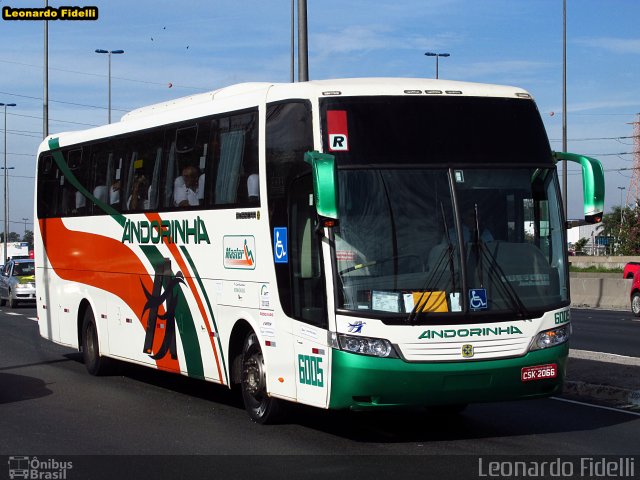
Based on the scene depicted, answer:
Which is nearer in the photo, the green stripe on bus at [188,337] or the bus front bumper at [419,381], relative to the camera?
the bus front bumper at [419,381]

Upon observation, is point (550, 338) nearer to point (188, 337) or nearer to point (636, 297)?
point (188, 337)

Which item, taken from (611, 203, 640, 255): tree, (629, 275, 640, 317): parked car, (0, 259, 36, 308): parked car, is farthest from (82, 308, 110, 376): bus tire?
(611, 203, 640, 255): tree

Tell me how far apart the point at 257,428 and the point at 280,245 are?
1.89 meters

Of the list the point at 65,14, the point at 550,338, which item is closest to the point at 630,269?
the point at 65,14

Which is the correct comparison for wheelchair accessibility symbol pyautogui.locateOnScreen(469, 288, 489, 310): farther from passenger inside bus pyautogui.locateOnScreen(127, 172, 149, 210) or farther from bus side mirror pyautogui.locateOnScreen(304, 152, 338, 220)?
passenger inside bus pyautogui.locateOnScreen(127, 172, 149, 210)

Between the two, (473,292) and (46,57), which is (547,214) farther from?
(46,57)

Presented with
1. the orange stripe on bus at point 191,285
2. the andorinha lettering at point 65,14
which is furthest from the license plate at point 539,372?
the andorinha lettering at point 65,14

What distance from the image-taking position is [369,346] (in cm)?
977

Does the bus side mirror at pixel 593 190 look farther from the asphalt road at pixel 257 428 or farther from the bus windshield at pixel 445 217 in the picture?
the asphalt road at pixel 257 428

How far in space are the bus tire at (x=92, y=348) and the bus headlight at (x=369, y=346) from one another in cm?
743

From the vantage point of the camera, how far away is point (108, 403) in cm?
1342

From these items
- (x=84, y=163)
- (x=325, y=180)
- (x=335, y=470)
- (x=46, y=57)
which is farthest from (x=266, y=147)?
(x=46, y=57)

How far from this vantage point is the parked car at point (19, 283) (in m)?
38.6

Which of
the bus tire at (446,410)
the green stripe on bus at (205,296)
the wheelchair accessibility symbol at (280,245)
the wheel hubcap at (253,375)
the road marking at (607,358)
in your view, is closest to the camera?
the wheelchair accessibility symbol at (280,245)
